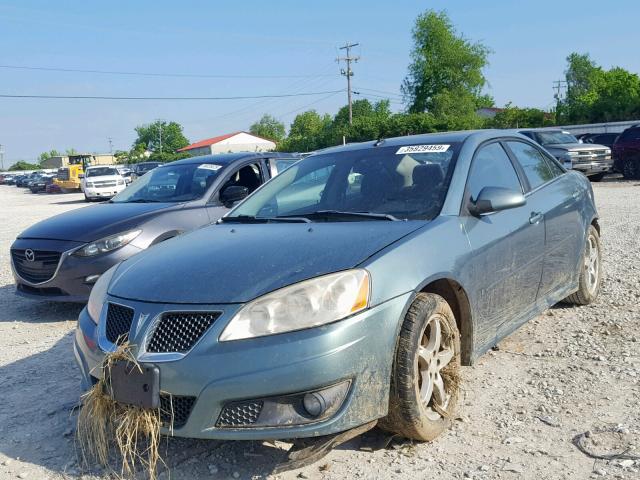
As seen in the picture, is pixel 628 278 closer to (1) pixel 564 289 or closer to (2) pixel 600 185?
(1) pixel 564 289

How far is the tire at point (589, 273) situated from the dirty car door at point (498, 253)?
3.99ft

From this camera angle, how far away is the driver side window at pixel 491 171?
4.00 meters

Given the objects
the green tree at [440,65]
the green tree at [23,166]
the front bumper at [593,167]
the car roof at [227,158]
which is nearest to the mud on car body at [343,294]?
the car roof at [227,158]

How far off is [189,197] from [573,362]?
14.1 ft

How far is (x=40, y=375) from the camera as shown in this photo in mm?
4594

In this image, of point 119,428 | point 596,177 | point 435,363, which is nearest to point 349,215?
point 435,363

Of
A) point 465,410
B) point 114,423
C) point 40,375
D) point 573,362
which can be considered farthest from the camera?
point 40,375

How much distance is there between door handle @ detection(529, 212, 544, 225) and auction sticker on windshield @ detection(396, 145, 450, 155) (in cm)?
75

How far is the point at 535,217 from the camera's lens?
4352 millimetres

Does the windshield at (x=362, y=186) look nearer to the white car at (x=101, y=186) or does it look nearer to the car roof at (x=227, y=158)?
the car roof at (x=227, y=158)


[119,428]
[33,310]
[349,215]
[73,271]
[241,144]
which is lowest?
[33,310]

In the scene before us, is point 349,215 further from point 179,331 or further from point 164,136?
point 164,136

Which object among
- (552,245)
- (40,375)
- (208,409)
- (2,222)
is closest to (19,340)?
(40,375)

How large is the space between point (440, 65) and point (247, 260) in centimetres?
7428
